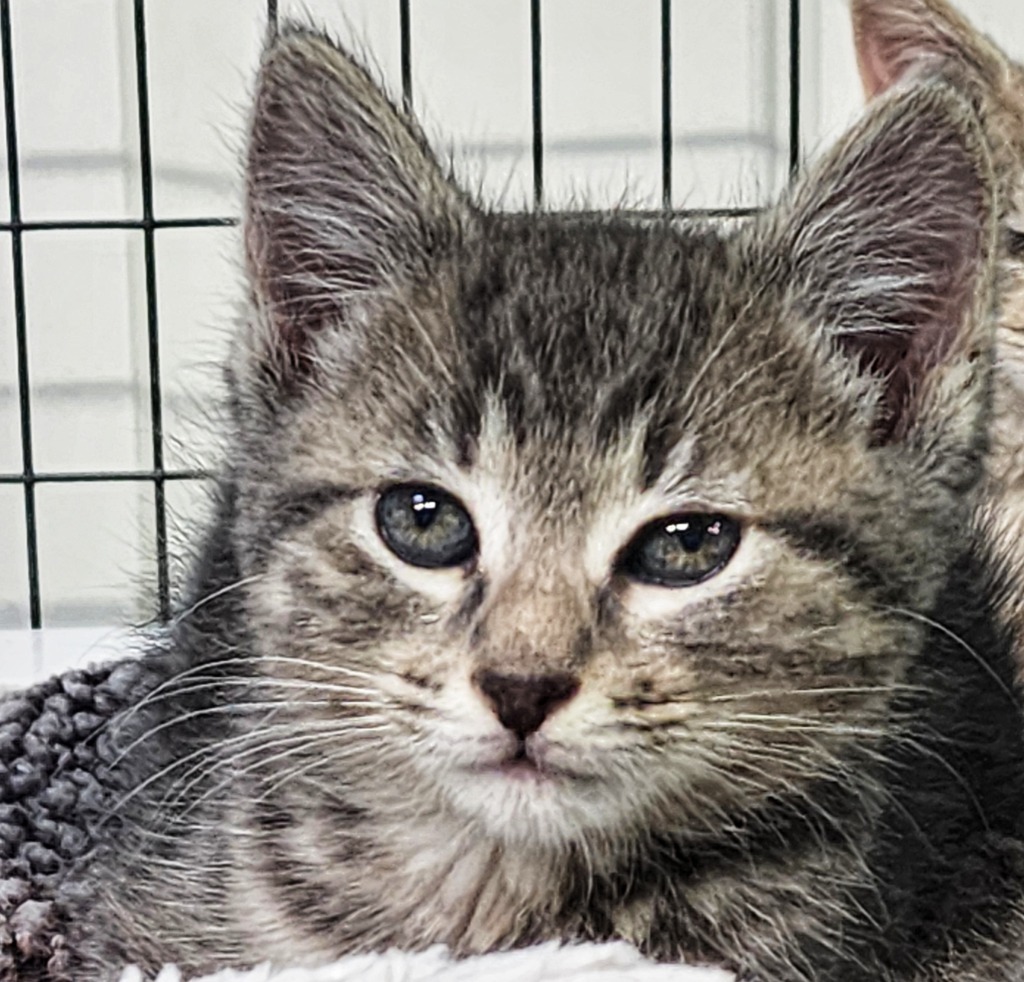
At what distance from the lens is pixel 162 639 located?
0.92 m

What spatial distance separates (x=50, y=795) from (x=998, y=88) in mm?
876

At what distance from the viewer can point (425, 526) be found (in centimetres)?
68

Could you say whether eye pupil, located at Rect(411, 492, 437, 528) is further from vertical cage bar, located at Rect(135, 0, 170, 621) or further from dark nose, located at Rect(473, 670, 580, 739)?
vertical cage bar, located at Rect(135, 0, 170, 621)

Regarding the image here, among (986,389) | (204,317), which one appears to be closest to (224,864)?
(986,389)

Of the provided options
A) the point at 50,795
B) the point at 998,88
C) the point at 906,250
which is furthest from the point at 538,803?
the point at 998,88

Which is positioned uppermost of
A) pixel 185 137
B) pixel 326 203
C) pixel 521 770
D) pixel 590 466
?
pixel 185 137

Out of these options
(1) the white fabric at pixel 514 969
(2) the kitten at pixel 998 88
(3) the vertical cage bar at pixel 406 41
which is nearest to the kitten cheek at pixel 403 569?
(1) the white fabric at pixel 514 969

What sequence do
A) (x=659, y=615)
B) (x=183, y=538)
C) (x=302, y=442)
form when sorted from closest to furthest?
(x=659, y=615) < (x=302, y=442) < (x=183, y=538)

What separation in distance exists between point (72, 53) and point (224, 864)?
0.83 m

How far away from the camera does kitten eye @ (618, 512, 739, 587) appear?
653mm

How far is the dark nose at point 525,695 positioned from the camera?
1.95 feet

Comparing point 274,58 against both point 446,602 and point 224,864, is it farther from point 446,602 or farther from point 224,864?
point 224,864

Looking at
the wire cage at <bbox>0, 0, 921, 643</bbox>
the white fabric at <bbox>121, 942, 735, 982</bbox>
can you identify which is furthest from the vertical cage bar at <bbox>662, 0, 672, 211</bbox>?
the white fabric at <bbox>121, 942, 735, 982</bbox>

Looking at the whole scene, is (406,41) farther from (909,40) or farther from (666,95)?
(909,40)
